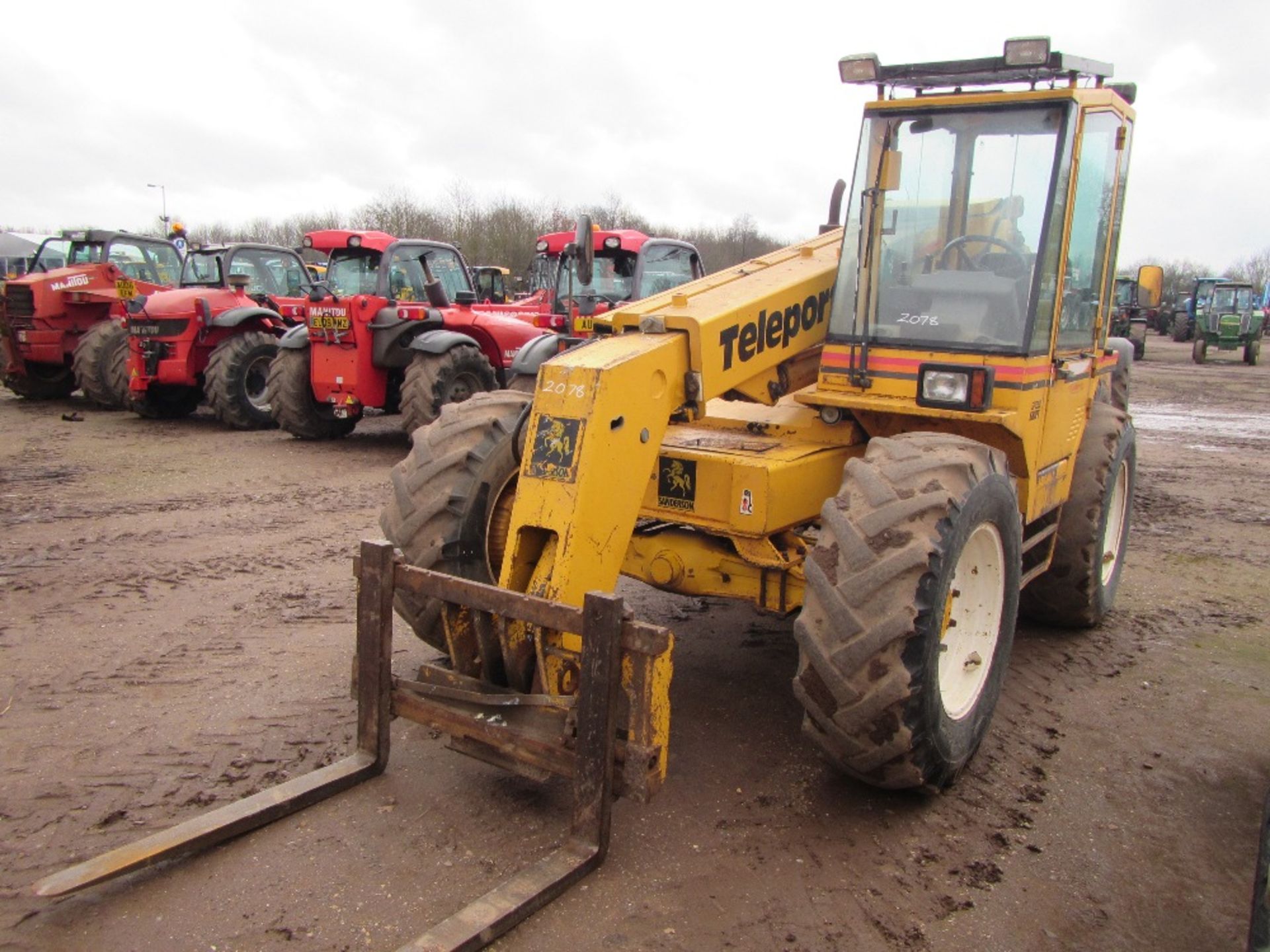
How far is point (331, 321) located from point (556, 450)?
7937mm

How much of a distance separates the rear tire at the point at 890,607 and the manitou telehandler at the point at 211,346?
9904mm

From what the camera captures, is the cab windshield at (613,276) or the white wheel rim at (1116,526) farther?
the cab windshield at (613,276)

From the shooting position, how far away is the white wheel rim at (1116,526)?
229 inches

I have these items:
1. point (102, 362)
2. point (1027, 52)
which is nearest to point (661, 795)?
point (1027, 52)

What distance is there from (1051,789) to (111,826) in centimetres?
341

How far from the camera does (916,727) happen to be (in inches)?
130

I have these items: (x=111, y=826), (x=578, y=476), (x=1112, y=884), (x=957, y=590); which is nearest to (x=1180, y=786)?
(x=1112, y=884)

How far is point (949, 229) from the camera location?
4.20 meters

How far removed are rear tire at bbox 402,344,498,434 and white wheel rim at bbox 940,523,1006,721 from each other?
662 cm

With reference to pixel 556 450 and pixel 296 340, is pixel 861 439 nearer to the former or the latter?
pixel 556 450

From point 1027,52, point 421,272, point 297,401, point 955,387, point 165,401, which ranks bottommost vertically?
point 165,401

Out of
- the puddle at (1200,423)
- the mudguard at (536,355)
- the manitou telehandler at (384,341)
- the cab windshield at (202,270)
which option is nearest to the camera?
the mudguard at (536,355)

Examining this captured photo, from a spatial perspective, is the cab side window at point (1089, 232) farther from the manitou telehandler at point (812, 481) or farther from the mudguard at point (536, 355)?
the mudguard at point (536, 355)

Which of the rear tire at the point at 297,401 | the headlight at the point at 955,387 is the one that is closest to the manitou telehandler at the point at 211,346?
the rear tire at the point at 297,401
